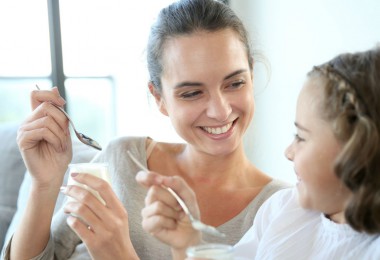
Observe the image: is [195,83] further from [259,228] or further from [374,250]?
[374,250]

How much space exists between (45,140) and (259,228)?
694 mm

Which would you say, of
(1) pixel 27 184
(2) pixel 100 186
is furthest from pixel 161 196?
(1) pixel 27 184

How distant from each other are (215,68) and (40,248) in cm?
77

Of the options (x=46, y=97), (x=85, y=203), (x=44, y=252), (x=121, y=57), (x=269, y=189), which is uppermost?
(x=46, y=97)

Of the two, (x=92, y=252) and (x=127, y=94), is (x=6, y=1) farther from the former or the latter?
(x=92, y=252)

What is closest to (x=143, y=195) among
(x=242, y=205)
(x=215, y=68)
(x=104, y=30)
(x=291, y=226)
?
(x=242, y=205)

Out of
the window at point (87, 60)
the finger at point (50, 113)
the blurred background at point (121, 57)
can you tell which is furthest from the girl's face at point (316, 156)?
the window at point (87, 60)

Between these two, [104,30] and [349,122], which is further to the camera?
[104,30]

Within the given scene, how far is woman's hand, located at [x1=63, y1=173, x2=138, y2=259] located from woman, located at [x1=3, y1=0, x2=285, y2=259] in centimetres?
18

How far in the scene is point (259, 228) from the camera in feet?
4.45

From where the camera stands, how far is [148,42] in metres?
1.84

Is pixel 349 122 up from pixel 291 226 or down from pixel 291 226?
up

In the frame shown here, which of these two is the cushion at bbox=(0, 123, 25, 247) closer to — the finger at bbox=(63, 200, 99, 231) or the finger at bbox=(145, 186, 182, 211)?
the finger at bbox=(63, 200, 99, 231)

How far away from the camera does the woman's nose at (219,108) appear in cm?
156
